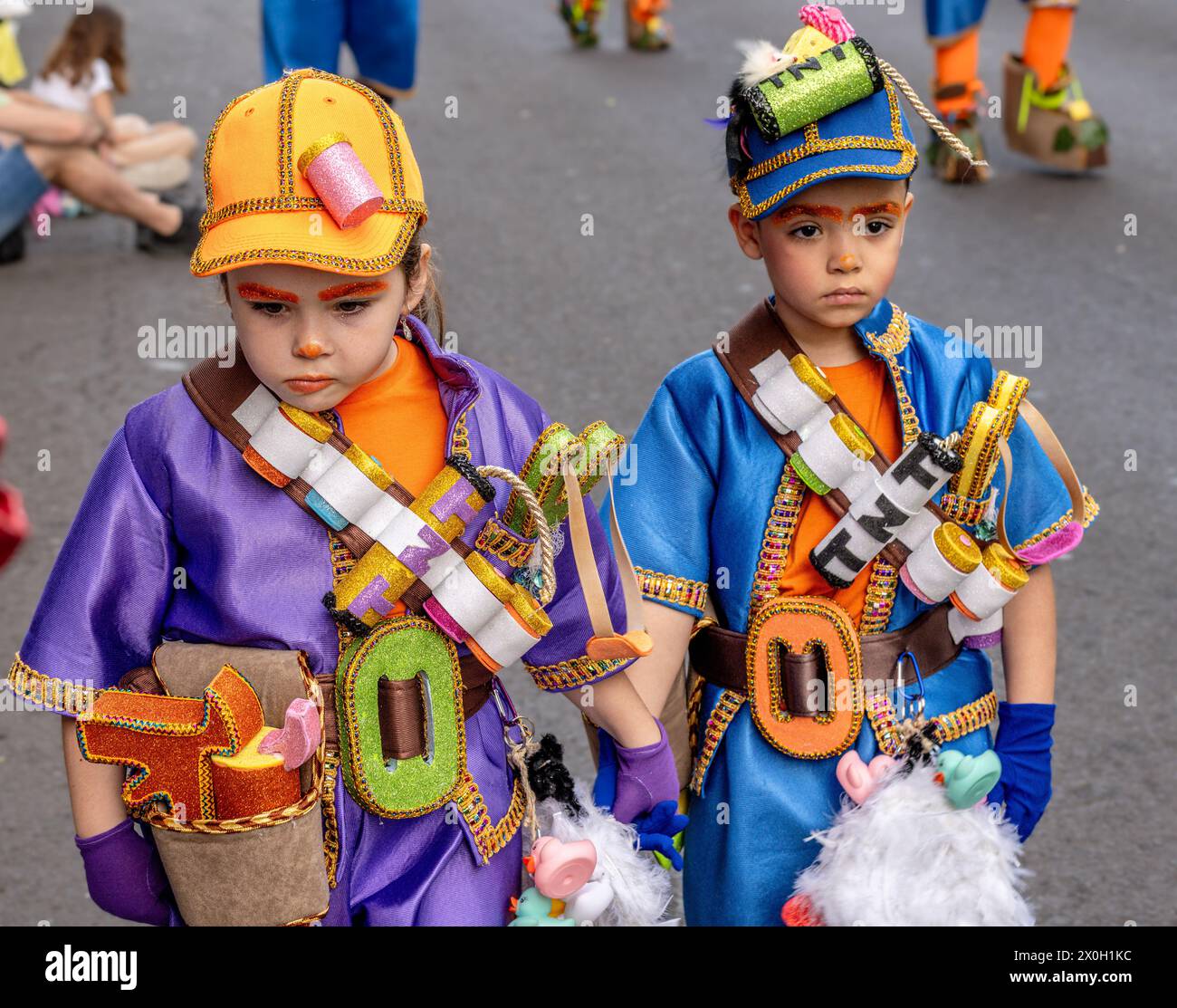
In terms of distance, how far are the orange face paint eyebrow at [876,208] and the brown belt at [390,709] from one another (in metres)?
1.07

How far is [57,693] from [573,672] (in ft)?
2.72

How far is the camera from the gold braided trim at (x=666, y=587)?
10.3 feet

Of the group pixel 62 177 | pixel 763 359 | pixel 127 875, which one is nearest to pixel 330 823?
pixel 127 875

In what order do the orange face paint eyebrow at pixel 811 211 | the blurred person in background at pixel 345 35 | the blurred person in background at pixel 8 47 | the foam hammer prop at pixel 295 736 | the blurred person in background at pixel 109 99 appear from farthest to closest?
the blurred person in background at pixel 8 47 < the blurred person in background at pixel 109 99 < the blurred person in background at pixel 345 35 < the orange face paint eyebrow at pixel 811 211 < the foam hammer prop at pixel 295 736

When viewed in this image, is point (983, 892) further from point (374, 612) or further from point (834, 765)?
point (374, 612)

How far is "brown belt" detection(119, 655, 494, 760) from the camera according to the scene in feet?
9.09

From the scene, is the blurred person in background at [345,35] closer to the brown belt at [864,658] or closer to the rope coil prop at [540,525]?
the brown belt at [864,658]

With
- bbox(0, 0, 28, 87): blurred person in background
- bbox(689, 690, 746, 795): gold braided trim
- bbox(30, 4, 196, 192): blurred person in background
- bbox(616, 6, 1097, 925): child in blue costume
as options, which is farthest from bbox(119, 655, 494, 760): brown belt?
bbox(0, 0, 28, 87): blurred person in background

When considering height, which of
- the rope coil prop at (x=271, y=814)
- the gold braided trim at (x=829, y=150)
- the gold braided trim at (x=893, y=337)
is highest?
the gold braided trim at (x=829, y=150)

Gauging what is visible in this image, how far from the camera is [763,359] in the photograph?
3123 millimetres

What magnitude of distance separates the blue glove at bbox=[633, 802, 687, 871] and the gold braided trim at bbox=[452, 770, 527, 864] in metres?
0.24

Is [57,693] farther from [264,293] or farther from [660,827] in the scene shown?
[660,827]

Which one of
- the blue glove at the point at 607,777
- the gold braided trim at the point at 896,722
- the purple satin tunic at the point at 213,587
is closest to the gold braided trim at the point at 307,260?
the purple satin tunic at the point at 213,587
